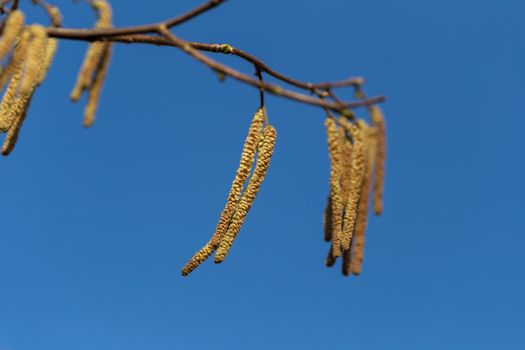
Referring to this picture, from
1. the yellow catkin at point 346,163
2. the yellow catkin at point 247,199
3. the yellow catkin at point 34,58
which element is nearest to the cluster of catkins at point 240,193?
the yellow catkin at point 247,199

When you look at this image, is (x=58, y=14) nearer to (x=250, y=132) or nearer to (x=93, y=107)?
(x=93, y=107)

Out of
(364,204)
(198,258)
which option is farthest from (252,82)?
(198,258)

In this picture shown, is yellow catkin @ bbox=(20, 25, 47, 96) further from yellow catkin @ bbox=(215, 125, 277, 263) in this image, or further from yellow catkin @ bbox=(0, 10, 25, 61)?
yellow catkin @ bbox=(215, 125, 277, 263)

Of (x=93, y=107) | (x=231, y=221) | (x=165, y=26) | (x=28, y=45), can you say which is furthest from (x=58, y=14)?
(x=231, y=221)

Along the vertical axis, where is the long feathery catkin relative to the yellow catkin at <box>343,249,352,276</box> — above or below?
above

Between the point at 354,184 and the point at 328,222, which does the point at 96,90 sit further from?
the point at 328,222

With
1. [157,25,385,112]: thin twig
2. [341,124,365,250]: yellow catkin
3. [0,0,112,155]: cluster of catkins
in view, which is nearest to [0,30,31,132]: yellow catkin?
[0,0,112,155]: cluster of catkins

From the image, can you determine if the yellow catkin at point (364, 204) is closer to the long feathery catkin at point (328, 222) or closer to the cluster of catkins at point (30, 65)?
the long feathery catkin at point (328, 222)

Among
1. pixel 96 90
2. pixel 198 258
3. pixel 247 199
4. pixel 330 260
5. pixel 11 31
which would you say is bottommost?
pixel 198 258
